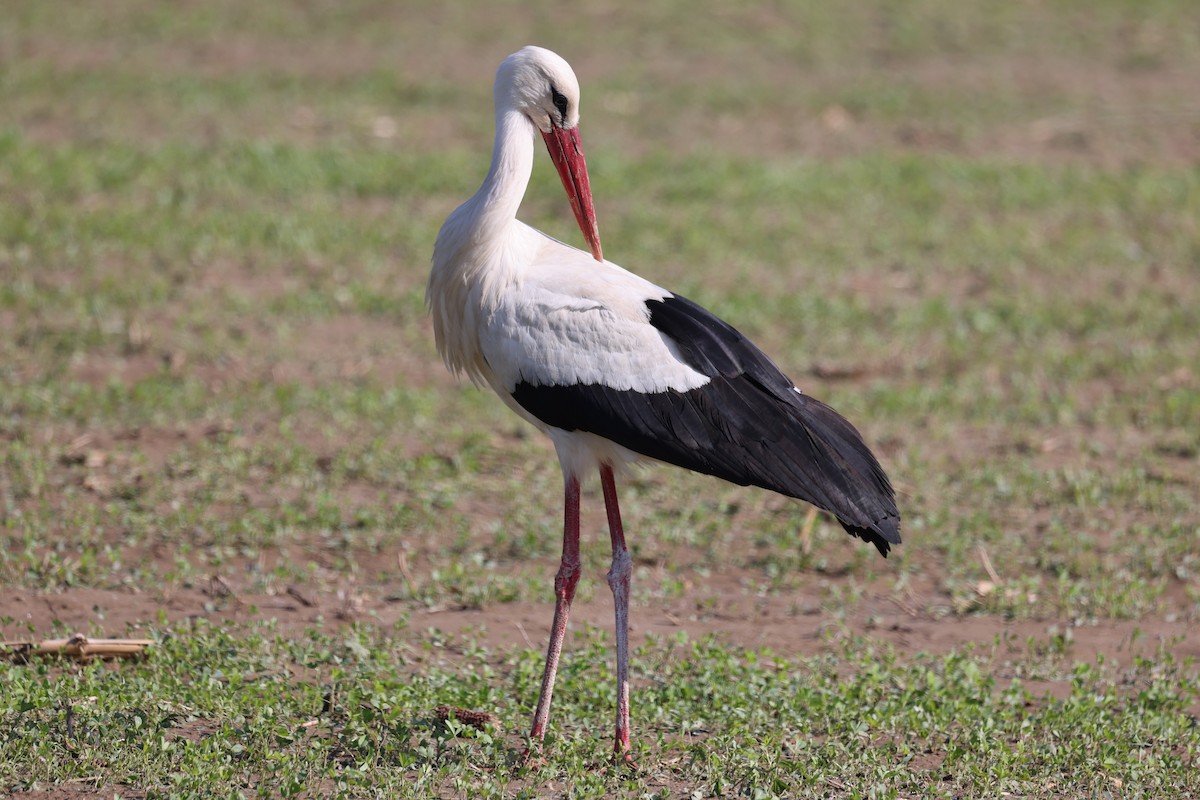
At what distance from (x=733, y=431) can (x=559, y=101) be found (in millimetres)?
1202

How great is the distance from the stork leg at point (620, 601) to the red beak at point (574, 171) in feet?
2.56

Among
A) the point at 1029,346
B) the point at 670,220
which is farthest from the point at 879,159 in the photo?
the point at 1029,346

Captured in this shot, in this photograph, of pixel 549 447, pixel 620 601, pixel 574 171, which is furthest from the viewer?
pixel 549 447

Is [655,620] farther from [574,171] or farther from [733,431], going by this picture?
[574,171]

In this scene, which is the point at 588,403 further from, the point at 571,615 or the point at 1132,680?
the point at 1132,680

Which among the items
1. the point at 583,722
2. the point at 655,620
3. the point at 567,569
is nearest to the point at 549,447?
the point at 655,620

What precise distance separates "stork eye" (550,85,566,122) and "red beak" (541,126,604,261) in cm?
5

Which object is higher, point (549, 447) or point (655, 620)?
point (549, 447)

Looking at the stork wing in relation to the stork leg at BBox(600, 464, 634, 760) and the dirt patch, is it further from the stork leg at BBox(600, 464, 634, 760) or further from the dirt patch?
the dirt patch

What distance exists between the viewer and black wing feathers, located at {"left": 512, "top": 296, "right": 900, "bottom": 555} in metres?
4.22

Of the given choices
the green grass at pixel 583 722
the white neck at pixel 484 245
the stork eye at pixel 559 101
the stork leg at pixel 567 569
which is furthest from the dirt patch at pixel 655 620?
the stork eye at pixel 559 101

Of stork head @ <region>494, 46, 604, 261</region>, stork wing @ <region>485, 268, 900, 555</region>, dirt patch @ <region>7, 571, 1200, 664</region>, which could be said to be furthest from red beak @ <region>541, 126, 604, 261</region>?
dirt patch @ <region>7, 571, 1200, 664</region>

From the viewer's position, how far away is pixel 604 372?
430 centimetres

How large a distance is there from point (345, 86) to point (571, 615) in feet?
25.0
